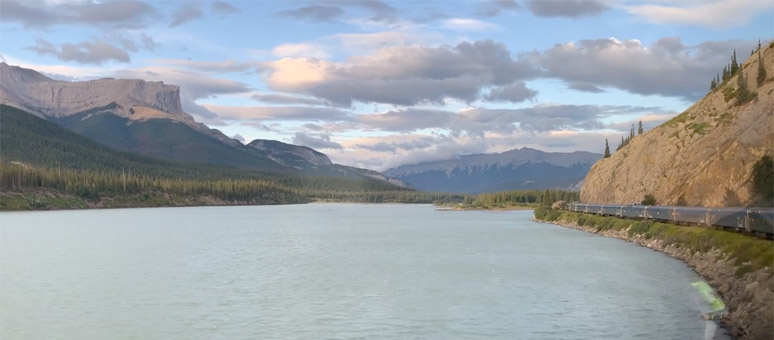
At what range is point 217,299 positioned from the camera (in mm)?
38781

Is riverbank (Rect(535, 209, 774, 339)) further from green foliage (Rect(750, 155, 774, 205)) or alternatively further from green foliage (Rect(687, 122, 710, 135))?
green foliage (Rect(687, 122, 710, 135))

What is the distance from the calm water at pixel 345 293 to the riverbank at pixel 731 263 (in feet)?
5.41

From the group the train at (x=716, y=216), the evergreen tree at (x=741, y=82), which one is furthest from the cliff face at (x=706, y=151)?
the train at (x=716, y=216)

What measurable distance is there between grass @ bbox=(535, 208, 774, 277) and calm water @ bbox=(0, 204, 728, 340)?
267cm

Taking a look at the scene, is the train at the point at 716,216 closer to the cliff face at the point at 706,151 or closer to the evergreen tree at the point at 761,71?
the cliff face at the point at 706,151

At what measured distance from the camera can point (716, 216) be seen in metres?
56.4

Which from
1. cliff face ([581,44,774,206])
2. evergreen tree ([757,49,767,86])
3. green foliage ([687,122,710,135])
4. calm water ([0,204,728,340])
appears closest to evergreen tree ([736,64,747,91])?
cliff face ([581,44,774,206])

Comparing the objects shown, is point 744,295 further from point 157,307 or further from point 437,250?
point 437,250

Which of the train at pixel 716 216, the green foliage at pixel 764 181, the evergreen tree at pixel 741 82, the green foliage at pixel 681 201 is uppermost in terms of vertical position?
the evergreen tree at pixel 741 82

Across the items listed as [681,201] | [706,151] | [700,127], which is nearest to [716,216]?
[681,201]

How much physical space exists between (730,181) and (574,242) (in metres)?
27.3

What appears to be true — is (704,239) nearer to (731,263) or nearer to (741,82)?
(731,263)

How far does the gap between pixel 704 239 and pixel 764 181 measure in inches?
570

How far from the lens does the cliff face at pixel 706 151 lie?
93438mm
